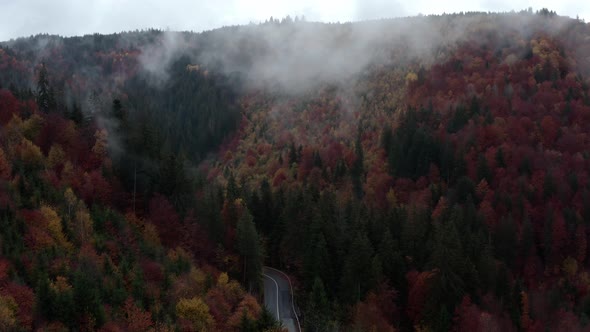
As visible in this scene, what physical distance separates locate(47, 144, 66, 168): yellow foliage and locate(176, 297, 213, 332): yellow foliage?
941 inches

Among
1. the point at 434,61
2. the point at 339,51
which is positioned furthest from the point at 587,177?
the point at 339,51

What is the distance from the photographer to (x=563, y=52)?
126 meters

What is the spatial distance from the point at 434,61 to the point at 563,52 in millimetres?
28906

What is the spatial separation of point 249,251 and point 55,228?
20577mm

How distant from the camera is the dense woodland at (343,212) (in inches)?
1857

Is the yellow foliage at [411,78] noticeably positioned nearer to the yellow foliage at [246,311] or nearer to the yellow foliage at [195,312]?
the yellow foliage at [246,311]

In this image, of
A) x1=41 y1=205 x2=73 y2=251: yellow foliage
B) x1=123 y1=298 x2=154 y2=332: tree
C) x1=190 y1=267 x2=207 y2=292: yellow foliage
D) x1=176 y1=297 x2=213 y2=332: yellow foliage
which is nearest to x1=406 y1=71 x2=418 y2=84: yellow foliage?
x1=190 y1=267 x2=207 y2=292: yellow foliage

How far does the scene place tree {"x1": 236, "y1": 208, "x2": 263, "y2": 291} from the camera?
199 ft

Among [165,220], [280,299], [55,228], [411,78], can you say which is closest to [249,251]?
[280,299]

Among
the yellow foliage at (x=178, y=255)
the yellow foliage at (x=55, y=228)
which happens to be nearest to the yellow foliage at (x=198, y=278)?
the yellow foliage at (x=178, y=255)

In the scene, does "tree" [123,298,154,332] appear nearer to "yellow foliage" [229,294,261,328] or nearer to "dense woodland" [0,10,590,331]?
"dense woodland" [0,10,590,331]

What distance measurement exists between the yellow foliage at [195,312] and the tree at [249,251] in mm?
14191

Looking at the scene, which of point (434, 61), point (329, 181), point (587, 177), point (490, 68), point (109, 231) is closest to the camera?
point (109, 231)

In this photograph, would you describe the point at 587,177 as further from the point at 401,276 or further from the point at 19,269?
the point at 19,269
